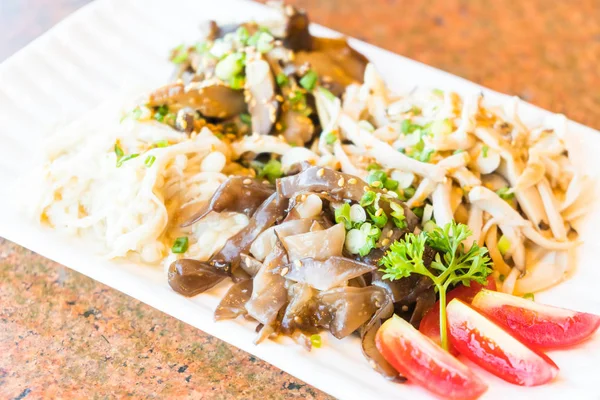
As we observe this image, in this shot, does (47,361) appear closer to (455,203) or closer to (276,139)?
(276,139)

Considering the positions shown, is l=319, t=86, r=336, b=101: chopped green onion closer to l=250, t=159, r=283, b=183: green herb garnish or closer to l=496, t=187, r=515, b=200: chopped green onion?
l=250, t=159, r=283, b=183: green herb garnish

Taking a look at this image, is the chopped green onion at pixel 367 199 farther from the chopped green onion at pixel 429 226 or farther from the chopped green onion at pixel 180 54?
the chopped green onion at pixel 180 54

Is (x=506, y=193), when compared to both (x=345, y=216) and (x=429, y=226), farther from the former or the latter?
(x=345, y=216)

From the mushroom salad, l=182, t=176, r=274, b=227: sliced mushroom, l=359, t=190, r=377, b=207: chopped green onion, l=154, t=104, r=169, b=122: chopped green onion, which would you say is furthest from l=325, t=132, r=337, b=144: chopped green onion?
l=154, t=104, r=169, b=122: chopped green onion

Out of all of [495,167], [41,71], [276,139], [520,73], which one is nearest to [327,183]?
[276,139]

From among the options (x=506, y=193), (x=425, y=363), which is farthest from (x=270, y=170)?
(x=425, y=363)

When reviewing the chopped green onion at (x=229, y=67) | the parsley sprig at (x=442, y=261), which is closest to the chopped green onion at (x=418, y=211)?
the parsley sprig at (x=442, y=261)
